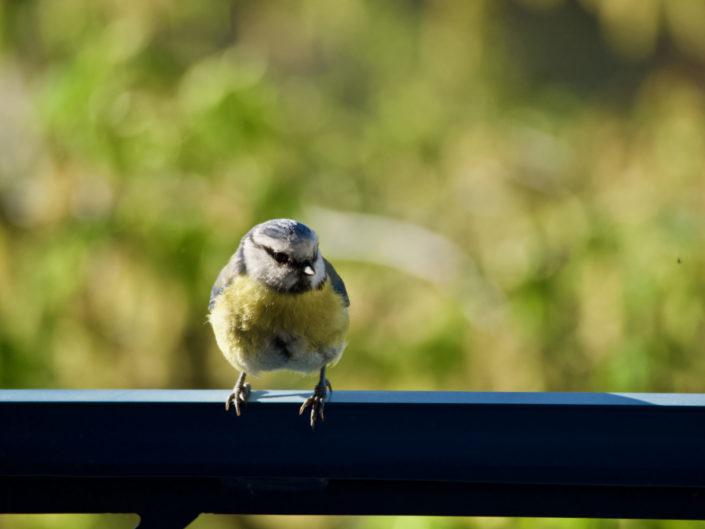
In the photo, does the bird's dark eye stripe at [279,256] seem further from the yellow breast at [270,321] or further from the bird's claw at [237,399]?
the bird's claw at [237,399]

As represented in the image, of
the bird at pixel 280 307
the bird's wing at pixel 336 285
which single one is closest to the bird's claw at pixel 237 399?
the bird at pixel 280 307

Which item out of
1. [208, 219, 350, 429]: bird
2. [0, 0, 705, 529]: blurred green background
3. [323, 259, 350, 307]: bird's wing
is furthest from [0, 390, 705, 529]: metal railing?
[0, 0, 705, 529]: blurred green background

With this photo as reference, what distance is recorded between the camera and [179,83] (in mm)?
2842

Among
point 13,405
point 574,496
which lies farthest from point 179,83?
point 574,496

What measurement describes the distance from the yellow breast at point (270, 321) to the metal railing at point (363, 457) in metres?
0.37

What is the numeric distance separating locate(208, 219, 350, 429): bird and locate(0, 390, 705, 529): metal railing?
347 millimetres

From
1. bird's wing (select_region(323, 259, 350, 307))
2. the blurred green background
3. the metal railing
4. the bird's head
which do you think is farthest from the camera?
the blurred green background

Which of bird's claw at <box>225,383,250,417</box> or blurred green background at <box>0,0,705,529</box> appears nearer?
bird's claw at <box>225,383,250,417</box>

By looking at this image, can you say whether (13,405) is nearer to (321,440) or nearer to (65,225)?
(321,440)

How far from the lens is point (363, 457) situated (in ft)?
2.66

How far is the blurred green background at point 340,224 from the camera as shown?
2455mm

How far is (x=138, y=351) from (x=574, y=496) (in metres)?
2.24

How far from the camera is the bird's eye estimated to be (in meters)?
1.19

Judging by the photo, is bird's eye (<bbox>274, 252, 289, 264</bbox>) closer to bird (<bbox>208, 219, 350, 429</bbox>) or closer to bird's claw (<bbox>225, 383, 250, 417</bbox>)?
bird (<bbox>208, 219, 350, 429</bbox>)
